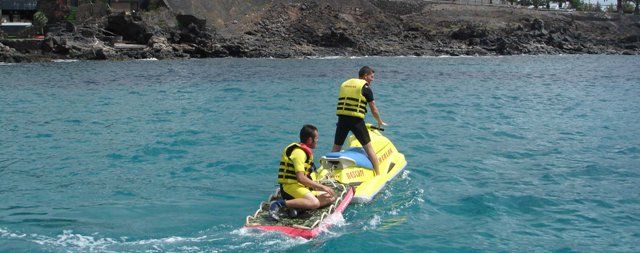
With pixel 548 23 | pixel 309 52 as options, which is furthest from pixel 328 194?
pixel 548 23

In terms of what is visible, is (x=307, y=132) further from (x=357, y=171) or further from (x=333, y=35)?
(x=333, y=35)

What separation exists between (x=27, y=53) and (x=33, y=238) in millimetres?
48598

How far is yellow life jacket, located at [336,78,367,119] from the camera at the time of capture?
38.1ft

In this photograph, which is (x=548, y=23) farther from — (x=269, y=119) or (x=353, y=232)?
(x=353, y=232)

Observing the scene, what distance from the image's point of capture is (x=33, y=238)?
9.22m

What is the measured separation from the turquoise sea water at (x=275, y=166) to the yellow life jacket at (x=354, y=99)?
151cm

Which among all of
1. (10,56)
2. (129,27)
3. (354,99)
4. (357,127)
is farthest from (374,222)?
(129,27)

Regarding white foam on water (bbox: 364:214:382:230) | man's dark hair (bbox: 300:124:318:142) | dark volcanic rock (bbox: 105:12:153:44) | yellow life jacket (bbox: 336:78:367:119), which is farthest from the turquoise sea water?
dark volcanic rock (bbox: 105:12:153:44)

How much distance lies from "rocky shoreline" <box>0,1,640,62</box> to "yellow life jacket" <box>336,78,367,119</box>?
45.4 meters

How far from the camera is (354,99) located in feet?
38.2

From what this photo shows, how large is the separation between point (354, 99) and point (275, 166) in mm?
3118

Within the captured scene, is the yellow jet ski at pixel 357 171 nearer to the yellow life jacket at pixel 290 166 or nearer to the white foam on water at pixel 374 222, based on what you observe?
the white foam on water at pixel 374 222

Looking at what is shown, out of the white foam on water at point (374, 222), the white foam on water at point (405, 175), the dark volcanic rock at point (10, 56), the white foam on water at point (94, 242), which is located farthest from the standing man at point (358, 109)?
the dark volcanic rock at point (10, 56)

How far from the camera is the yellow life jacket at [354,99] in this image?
11602 millimetres
